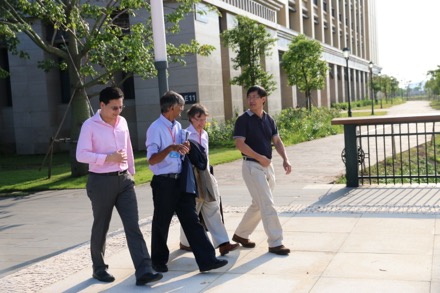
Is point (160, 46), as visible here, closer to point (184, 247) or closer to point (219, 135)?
point (184, 247)

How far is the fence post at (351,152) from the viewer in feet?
34.1

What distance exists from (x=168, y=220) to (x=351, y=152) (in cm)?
543

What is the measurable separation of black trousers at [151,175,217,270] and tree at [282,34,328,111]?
28.2 meters

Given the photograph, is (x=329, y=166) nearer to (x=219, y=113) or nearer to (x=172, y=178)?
(x=172, y=178)

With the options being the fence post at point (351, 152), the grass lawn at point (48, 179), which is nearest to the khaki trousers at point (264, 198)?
the fence post at point (351, 152)

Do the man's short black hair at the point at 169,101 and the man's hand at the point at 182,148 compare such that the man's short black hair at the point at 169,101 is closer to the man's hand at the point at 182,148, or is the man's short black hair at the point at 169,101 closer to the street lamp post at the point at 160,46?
the man's hand at the point at 182,148

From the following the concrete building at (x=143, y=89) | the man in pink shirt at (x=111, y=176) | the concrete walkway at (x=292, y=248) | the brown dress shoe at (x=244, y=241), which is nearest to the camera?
the concrete walkway at (x=292, y=248)

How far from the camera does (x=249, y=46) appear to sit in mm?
26125

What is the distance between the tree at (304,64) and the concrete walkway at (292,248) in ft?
77.1

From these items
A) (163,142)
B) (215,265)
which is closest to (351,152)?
(215,265)

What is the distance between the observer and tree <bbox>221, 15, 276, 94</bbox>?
25.8 metres

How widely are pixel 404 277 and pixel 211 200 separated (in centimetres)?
208

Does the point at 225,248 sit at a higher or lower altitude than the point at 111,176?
lower

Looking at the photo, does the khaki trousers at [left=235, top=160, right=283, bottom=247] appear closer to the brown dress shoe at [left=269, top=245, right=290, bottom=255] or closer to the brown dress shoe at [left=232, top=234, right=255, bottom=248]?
the brown dress shoe at [left=269, top=245, right=290, bottom=255]
